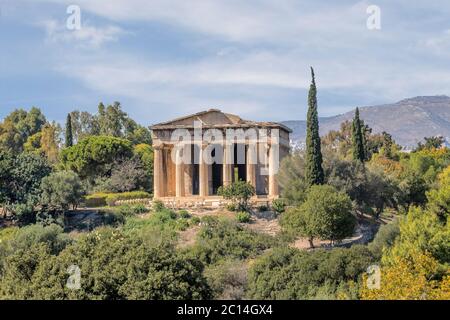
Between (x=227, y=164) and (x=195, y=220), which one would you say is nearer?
(x=195, y=220)

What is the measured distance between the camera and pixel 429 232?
130 feet

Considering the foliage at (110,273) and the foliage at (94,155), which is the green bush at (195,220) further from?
the foliage at (94,155)

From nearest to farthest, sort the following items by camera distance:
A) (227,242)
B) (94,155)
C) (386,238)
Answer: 1. (386,238)
2. (227,242)
3. (94,155)

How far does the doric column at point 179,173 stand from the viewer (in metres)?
68.8

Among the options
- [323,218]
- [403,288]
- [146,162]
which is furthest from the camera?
[146,162]

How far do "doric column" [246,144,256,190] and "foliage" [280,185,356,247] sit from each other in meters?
13.4

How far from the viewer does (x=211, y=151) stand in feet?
229

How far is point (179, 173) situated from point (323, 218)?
20.3 metres

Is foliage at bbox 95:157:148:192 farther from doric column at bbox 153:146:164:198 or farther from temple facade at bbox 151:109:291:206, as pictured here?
doric column at bbox 153:146:164:198

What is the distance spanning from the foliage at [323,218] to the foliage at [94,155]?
31413 mm

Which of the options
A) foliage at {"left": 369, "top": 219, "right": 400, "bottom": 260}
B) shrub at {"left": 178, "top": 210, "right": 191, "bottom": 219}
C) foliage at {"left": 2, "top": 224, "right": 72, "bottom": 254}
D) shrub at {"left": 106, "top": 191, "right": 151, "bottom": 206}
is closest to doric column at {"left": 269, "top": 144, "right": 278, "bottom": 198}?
shrub at {"left": 178, "top": 210, "right": 191, "bottom": 219}

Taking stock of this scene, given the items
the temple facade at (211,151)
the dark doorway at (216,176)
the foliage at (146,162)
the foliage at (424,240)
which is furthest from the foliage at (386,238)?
the foliage at (146,162)

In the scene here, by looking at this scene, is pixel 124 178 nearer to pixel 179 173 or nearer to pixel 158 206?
pixel 179 173

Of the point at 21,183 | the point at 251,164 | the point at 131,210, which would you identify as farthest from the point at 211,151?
the point at 21,183
